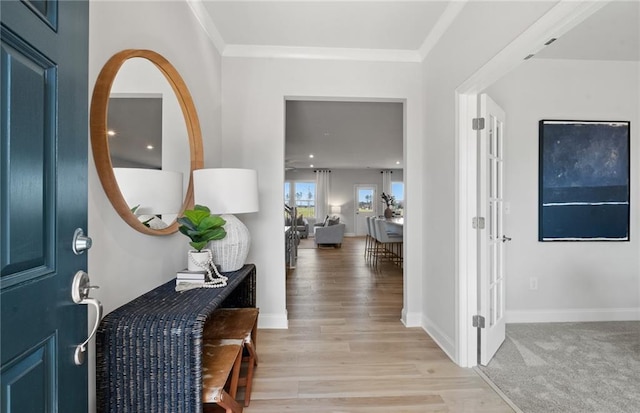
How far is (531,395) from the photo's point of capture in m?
1.73

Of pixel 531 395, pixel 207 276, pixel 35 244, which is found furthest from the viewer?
pixel 531 395

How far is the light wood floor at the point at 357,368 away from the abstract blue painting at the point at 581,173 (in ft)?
5.51

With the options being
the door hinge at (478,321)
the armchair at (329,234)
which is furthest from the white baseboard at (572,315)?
the armchair at (329,234)

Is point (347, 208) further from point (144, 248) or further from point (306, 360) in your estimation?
point (144, 248)

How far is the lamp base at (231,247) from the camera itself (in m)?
1.74

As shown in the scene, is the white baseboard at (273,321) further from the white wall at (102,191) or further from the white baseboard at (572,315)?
the white baseboard at (572,315)

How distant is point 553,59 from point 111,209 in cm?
372

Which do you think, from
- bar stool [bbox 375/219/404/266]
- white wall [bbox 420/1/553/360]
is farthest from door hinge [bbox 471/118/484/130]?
bar stool [bbox 375/219/404/266]

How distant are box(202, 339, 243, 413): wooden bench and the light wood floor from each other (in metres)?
0.42

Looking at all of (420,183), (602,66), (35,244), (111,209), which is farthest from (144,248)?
(602,66)

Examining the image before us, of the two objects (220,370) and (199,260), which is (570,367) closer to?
(220,370)

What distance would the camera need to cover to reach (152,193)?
152cm

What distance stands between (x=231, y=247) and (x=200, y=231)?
0.27 m

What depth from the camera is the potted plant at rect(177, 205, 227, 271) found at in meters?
1.52
